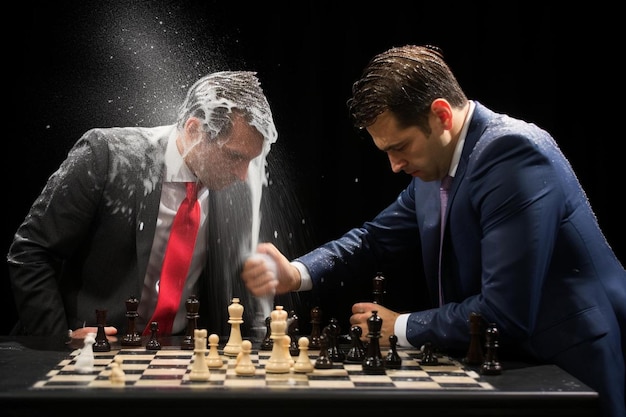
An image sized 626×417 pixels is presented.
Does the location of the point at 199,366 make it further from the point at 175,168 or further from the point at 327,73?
the point at 327,73

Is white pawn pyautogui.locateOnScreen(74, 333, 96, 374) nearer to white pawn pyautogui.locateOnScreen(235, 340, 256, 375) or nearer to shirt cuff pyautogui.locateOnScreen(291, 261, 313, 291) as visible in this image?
white pawn pyautogui.locateOnScreen(235, 340, 256, 375)

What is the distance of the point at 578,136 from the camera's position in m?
3.26

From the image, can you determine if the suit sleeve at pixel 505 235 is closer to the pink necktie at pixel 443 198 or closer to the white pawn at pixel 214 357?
the pink necktie at pixel 443 198

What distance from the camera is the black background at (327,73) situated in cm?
323

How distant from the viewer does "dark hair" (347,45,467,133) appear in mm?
2535

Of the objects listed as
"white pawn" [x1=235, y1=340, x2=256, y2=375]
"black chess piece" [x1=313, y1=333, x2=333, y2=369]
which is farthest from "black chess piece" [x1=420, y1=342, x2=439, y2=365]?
"white pawn" [x1=235, y1=340, x2=256, y2=375]

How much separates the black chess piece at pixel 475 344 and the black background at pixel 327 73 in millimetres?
1146

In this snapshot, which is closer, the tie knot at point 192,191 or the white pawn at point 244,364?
the white pawn at point 244,364

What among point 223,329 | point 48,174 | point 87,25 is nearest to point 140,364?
point 223,329

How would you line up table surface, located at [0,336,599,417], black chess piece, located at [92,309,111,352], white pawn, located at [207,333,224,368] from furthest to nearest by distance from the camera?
black chess piece, located at [92,309,111,352], white pawn, located at [207,333,224,368], table surface, located at [0,336,599,417]

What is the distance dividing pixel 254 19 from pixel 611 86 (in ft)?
4.43

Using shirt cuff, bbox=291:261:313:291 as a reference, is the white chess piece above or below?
below

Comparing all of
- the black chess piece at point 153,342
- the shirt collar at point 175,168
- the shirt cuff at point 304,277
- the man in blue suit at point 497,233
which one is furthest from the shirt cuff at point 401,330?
the shirt collar at point 175,168
